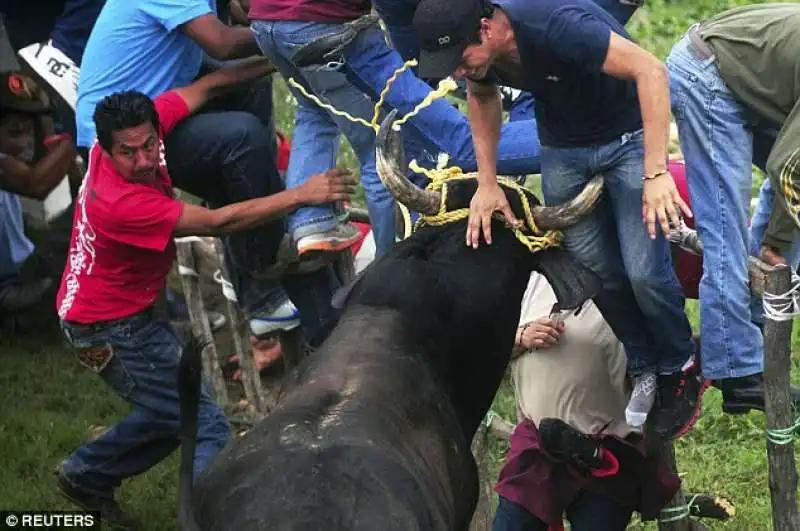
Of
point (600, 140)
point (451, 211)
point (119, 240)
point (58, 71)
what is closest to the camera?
point (600, 140)

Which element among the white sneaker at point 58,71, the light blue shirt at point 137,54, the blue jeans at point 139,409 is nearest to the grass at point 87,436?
the blue jeans at point 139,409

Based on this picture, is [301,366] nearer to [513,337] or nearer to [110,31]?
[513,337]

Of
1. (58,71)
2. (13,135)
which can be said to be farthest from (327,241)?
(13,135)

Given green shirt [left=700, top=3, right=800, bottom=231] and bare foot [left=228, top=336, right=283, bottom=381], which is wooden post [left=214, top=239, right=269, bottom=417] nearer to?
bare foot [left=228, top=336, right=283, bottom=381]

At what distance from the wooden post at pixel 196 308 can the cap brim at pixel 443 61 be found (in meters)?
3.26

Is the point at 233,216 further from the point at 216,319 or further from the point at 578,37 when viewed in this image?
the point at 216,319

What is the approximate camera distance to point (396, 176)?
5.06 m

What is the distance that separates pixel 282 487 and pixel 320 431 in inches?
10.6

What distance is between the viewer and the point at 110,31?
263 inches

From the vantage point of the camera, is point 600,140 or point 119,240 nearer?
point 600,140

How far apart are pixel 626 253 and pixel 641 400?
59 centimetres

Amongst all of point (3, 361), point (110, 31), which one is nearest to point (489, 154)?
point (110, 31)

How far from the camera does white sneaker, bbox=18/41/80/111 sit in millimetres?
8555

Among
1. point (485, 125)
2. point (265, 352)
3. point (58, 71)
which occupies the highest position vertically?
point (485, 125)
